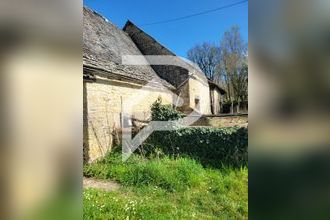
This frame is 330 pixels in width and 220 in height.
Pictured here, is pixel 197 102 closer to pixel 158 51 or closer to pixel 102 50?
pixel 158 51

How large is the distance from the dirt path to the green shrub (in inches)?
169

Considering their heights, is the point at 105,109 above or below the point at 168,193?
above

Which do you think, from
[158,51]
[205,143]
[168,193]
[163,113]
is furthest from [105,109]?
[158,51]

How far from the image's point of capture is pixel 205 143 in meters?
8.96

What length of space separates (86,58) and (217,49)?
19405mm

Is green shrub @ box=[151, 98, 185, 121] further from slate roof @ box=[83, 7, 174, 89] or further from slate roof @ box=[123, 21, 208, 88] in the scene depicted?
slate roof @ box=[123, 21, 208, 88]

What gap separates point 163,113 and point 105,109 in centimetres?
242

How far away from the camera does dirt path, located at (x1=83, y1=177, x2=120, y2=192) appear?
597 centimetres

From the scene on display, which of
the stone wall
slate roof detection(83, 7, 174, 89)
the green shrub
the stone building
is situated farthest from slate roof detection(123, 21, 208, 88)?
the green shrub
